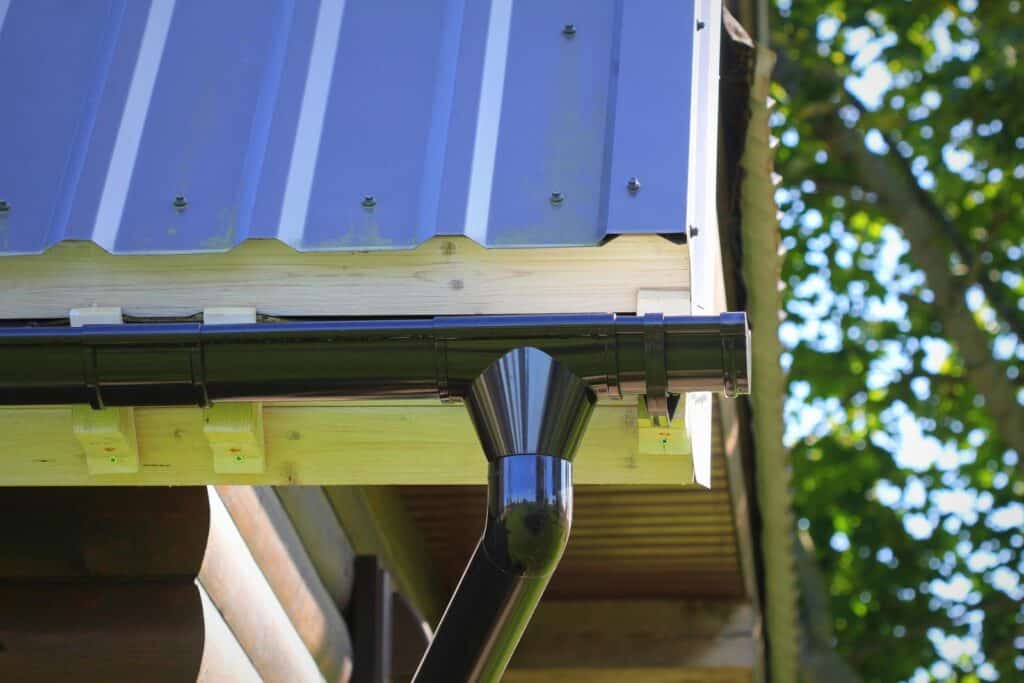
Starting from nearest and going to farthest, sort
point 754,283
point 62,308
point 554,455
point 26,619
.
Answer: point 554,455
point 62,308
point 26,619
point 754,283

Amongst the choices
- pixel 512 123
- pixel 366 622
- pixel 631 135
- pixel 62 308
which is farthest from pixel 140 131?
pixel 366 622

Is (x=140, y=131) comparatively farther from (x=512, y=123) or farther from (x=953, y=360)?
(x=953, y=360)

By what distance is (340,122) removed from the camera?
7.87 feet

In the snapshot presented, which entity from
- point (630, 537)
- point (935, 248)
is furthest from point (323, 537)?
point (935, 248)

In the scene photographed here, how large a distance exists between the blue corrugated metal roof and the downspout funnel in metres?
0.22

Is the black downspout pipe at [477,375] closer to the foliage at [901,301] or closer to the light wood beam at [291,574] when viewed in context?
the light wood beam at [291,574]

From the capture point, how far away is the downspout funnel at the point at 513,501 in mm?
2072

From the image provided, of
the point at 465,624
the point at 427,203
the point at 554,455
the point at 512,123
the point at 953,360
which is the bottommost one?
the point at 465,624

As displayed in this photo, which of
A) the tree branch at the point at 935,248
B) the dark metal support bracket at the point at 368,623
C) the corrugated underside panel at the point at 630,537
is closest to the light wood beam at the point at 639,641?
the corrugated underside panel at the point at 630,537

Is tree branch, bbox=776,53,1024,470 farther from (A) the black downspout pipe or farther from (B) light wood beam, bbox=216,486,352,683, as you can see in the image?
(A) the black downspout pipe

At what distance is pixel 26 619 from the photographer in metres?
2.73

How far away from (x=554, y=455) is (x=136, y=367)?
21.3 inches

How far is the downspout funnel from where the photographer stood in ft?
6.80

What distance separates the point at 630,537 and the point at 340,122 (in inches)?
101
